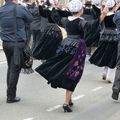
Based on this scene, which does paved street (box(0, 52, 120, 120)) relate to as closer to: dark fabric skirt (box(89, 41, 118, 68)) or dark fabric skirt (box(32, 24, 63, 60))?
dark fabric skirt (box(89, 41, 118, 68))

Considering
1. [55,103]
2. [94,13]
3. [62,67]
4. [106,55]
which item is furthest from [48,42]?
[62,67]

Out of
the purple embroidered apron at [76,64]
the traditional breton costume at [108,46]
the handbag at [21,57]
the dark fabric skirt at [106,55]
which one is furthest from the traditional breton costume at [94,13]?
the handbag at [21,57]

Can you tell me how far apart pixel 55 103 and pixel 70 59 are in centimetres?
102

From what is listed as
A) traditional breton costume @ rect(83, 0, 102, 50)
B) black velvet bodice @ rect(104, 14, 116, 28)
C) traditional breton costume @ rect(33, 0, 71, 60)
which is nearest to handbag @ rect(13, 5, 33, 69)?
traditional breton costume @ rect(83, 0, 102, 50)

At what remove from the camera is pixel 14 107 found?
7.75m

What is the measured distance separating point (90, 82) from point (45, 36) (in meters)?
1.96

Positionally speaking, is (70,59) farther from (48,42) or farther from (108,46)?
(48,42)

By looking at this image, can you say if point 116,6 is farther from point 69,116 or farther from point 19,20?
point 69,116

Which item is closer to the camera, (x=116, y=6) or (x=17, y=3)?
(x=17, y=3)

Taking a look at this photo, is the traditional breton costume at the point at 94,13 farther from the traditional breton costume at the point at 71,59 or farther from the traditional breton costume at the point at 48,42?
the traditional breton costume at the point at 48,42

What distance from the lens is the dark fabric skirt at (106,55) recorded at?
A: 9992mm

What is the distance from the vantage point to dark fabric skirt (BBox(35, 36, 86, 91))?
7418 millimetres

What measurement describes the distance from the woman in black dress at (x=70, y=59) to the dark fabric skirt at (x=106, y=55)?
2573 mm

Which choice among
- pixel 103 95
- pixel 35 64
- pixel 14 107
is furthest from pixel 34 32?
pixel 14 107
